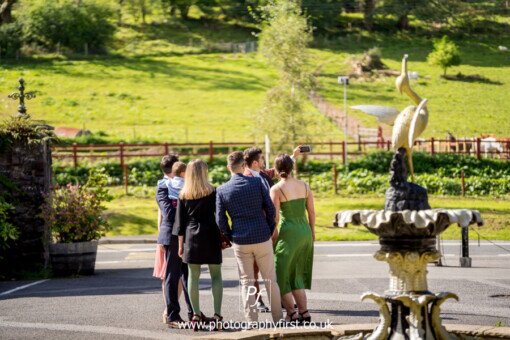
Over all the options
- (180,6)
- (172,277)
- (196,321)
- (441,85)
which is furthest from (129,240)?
(180,6)

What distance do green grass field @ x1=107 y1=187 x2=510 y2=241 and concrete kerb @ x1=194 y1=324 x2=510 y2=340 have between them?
1609cm

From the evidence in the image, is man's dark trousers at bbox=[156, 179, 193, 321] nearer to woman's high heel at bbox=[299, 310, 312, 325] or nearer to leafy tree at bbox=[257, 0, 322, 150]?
woman's high heel at bbox=[299, 310, 312, 325]

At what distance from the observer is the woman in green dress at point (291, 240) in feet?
41.6

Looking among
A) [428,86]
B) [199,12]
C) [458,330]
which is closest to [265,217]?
[458,330]

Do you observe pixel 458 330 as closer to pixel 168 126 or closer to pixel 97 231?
pixel 97 231

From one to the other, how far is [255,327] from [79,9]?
81057 millimetres

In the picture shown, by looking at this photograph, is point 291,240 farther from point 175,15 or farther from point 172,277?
point 175,15

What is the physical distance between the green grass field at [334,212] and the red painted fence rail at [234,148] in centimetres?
477

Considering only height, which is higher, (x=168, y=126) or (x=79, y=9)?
(x=79, y=9)

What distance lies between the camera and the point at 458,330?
36.6ft

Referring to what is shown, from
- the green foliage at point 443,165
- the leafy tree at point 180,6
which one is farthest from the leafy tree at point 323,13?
the green foliage at point 443,165

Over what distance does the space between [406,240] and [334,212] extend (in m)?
23.2

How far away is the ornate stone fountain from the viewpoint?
10289 mm

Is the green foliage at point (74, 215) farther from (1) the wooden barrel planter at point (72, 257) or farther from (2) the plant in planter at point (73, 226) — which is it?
(1) the wooden barrel planter at point (72, 257)
